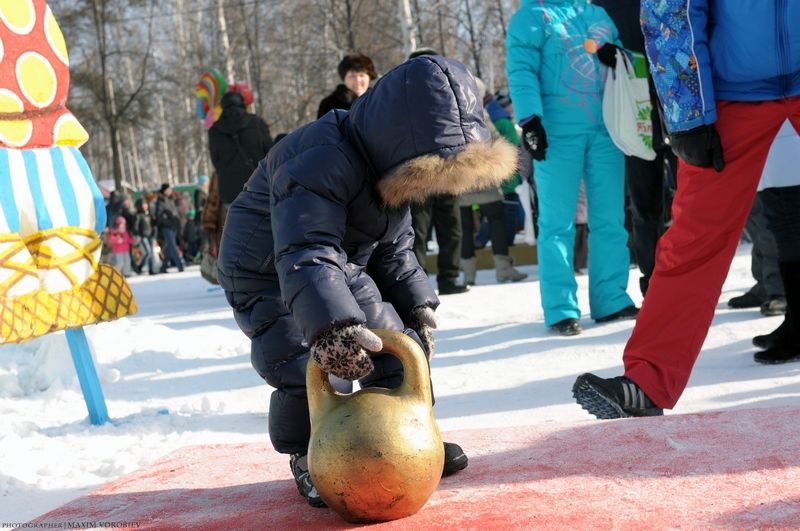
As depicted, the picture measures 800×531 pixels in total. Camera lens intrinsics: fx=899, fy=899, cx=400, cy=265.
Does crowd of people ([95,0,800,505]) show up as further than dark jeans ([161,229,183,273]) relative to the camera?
No

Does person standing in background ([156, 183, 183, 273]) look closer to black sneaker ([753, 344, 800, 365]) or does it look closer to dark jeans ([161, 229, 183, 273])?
dark jeans ([161, 229, 183, 273])

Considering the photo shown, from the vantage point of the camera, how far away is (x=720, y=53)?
2.88 meters

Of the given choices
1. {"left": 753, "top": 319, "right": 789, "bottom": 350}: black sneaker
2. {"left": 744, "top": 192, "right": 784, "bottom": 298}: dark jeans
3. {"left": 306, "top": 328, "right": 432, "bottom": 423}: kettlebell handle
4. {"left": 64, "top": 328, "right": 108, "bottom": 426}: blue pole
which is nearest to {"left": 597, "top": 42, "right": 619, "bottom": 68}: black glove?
{"left": 744, "top": 192, "right": 784, "bottom": 298}: dark jeans

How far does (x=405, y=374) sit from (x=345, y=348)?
18 cm

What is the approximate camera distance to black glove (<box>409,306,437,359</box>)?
8.30ft

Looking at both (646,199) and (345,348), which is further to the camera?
(646,199)

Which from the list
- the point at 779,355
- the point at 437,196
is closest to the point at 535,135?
the point at 779,355

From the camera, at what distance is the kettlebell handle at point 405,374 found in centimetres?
208

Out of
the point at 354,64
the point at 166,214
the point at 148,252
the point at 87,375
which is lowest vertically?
the point at 148,252

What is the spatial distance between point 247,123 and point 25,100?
14.3 ft

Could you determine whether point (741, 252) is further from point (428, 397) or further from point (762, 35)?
point (428, 397)

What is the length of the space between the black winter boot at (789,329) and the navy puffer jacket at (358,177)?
1718 millimetres

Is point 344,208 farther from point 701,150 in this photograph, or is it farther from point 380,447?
point 701,150

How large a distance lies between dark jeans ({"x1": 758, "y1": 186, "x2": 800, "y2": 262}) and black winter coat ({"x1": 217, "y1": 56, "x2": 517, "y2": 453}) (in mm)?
1796
